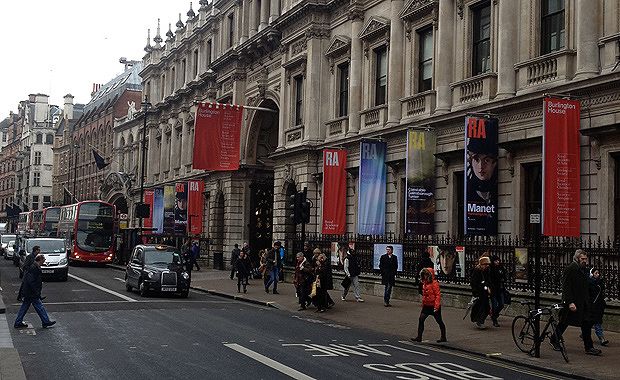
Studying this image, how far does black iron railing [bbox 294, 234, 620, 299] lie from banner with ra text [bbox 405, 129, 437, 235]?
2.02 ft

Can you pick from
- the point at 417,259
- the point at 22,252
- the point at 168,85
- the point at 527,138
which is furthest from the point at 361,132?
the point at 168,85

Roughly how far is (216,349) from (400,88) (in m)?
17.7

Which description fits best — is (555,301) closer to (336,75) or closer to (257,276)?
(336,75)

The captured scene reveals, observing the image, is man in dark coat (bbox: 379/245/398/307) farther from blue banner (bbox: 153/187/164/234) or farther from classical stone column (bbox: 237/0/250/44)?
blue banner (bbox: 153/187/164/234)

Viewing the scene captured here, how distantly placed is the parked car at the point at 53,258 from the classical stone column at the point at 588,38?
2298cm

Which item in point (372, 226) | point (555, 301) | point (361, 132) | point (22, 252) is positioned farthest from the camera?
point (22, 252)

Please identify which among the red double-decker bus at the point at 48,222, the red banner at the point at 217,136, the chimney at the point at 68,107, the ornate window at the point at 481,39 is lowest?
the red double-decker bus at the point at 48,222

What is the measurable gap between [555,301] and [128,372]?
11423mm

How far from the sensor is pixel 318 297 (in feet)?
73.3

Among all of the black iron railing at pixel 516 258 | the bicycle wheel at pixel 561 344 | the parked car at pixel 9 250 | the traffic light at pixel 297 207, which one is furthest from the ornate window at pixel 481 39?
the parked car at pixel 9 250

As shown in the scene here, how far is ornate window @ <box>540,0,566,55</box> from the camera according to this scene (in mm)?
21172

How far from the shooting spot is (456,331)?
→ 17562 mm

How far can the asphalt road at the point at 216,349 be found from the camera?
11.5m

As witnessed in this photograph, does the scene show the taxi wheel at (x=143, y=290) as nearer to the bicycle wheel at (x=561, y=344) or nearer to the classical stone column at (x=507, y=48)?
the classical stone column at (x=507, y=48)
